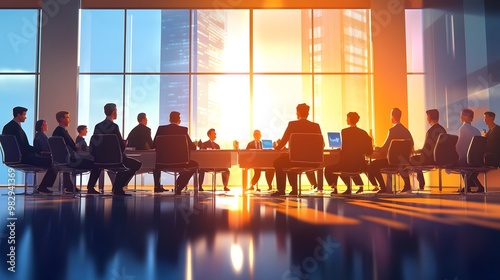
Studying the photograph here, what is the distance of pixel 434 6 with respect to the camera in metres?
11.5

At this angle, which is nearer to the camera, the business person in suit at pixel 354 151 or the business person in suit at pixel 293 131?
the business person in suit at pixel 293 131

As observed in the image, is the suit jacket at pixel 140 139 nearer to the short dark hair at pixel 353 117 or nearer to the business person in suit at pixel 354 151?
the business person in suit at pixel 354 151

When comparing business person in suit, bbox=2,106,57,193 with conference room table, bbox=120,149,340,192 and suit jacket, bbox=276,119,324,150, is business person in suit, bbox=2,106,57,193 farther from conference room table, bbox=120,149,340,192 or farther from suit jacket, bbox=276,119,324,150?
suit jacket, bbox=276,119,324,150

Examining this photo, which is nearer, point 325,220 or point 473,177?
point 325,220

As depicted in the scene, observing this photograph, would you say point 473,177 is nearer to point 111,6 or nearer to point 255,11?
point 255,11

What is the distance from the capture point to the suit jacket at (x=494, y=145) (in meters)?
6.58

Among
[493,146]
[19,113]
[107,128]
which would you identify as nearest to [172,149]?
[107,128]

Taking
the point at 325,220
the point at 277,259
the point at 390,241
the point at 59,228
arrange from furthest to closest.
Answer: the point at 325,220 → the point at 59,228 → the point at 390,241 → the point at 277,259

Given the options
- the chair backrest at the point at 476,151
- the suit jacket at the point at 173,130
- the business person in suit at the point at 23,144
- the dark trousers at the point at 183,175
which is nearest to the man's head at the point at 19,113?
the business person in suit at the point at 23,144

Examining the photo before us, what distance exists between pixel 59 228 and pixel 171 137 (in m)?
3.64

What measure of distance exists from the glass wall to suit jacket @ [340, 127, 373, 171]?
8.15m

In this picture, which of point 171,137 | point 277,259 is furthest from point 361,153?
point 277,259

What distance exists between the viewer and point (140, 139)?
696 cm

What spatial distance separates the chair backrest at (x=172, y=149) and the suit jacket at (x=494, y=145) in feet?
14.5
